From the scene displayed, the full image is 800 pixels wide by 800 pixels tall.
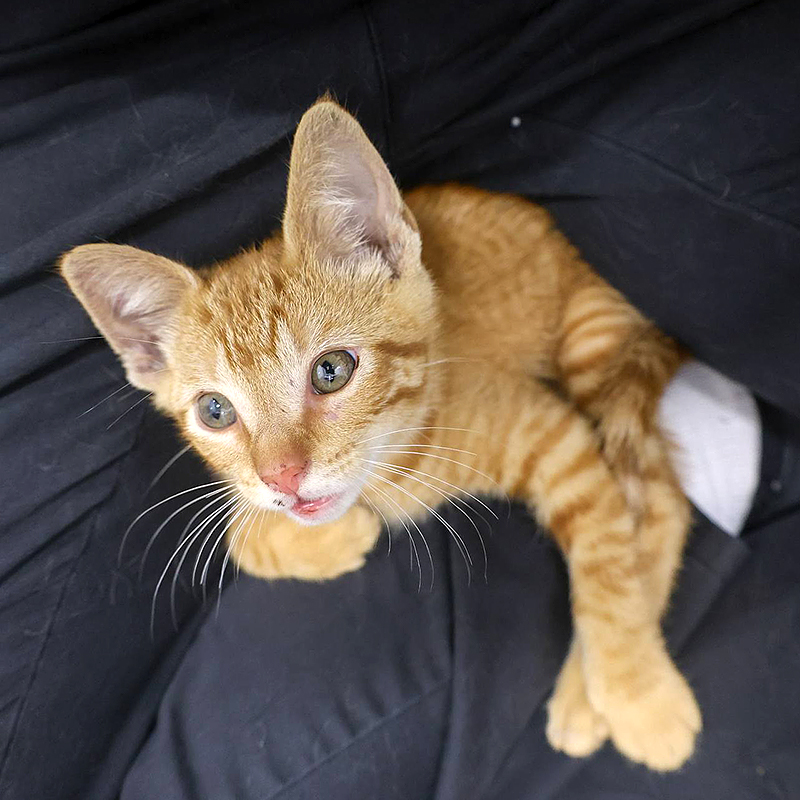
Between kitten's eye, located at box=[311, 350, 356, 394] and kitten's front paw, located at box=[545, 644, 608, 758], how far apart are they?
0.63 metres

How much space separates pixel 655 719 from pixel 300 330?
2.68 ft

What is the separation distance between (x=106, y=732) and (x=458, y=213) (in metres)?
1.07

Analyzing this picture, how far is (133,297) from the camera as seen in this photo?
3.36 feet

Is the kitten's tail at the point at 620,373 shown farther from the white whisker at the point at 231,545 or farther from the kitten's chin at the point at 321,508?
the white whisker at the point at 231,545

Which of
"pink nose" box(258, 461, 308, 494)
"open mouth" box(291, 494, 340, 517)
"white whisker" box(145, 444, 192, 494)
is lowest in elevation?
"white whisker" box(145, 444, 192, 494)

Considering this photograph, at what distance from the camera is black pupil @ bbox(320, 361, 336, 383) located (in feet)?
3.25

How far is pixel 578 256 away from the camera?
4.36 feet

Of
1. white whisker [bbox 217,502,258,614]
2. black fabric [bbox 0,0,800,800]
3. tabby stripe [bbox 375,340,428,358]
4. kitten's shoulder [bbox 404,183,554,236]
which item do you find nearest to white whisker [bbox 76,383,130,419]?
black fabric [bbox 0,0,800,800]

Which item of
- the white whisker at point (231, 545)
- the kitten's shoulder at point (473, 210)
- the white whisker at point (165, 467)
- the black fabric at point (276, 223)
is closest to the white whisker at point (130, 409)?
the black fabric at point (276, 223)

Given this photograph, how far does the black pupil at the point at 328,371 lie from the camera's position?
0.99m

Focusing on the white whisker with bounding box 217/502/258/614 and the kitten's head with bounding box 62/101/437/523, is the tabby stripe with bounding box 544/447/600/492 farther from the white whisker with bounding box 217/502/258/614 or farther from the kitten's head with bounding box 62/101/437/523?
the white whisker with bounding box 217/502/258/614

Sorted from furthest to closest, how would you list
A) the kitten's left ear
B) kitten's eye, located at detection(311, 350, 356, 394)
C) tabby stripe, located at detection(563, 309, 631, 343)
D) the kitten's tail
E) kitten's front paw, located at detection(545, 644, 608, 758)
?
1. tabby stripe, located at detection(563, 309, 631, 343)
2. the kitten's tail
3. kitten's front paw, located at detection(545, 644, 608, 758)
4. kitten's eye, located at detection(311, 350, 356, 394)
5. the kitten's left ear

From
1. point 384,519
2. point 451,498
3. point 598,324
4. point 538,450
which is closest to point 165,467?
point 384,519

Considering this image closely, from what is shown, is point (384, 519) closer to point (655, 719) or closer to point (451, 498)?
point (451, 498)
